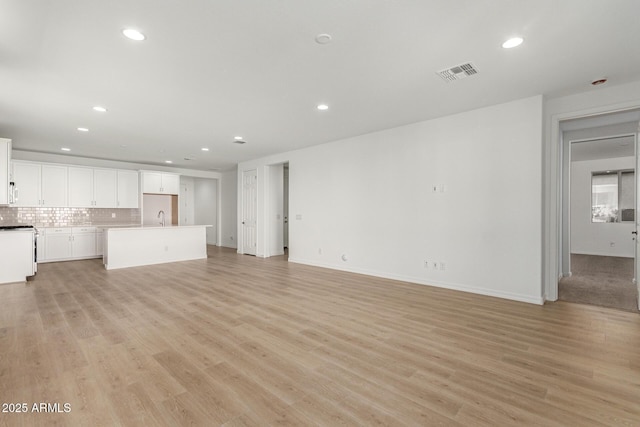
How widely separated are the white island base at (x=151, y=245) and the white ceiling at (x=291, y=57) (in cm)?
267

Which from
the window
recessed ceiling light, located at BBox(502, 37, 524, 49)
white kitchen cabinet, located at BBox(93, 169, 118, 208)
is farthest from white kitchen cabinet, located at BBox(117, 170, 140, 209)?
the window

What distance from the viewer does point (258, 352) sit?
2645 mm

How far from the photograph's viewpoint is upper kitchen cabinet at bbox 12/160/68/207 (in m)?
7.07

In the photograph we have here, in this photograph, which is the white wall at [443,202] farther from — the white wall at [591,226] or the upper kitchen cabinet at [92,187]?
the white wall at [591,226]

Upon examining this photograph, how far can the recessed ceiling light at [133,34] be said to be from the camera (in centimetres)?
251

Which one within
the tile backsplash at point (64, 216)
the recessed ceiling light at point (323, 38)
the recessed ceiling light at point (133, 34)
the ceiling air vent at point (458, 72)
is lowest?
the tile backsplash at point (64, 216)

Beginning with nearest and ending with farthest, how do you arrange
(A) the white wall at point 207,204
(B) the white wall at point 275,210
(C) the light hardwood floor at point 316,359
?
(C) the light hardwood floor at point 316,359, (B) the white wall at point 275,210, (A) the white wall at point 207,204

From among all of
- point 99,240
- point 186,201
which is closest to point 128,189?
point 99,240

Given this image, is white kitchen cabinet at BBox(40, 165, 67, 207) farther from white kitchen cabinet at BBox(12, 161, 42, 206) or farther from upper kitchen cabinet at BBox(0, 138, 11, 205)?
upper kitchen cabinet at BBox(0, 138, 11, 205)

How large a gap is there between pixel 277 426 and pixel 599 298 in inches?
198

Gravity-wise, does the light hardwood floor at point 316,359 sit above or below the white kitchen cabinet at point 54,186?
below

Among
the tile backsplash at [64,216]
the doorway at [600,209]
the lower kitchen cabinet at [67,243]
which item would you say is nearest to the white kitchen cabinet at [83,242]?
the lower kitchen cabinet at [67,243]

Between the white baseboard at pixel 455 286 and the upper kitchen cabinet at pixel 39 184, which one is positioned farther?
the upper kitchen cabinet at pixel 39 184

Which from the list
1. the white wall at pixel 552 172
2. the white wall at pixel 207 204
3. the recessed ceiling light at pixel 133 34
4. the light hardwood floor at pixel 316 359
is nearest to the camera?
the light hardwood floor at pixel 316 359
